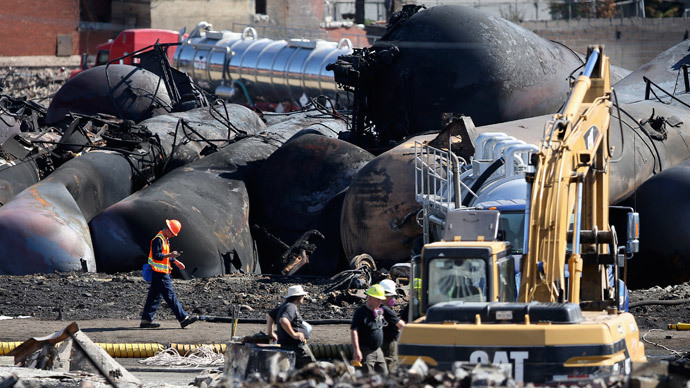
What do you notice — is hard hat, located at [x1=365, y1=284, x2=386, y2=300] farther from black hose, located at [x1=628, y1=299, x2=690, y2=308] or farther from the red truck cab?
the red truck cab

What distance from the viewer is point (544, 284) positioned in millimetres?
9203

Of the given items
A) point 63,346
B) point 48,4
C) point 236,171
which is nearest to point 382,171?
point 236,171

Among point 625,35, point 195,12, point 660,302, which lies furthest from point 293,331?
point 195,12

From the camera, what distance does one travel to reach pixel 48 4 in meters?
49.9

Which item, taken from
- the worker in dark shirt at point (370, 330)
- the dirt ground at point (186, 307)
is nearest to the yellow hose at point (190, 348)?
the dirt ground at point (186, 307)

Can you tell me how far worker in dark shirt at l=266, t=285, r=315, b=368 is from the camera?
991cm

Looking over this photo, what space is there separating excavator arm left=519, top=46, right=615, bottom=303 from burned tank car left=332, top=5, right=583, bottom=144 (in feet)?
29.2

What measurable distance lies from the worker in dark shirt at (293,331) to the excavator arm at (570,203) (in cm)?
213

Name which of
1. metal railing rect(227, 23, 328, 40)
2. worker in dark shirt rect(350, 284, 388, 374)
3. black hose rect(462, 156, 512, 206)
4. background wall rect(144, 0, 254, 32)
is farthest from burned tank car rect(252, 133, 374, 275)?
background wall rect(144, 0, 254, 32)

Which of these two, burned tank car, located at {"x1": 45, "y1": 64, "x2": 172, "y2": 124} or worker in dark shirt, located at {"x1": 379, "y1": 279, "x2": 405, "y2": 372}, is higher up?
burned tank car, located at {"x1": 45, "y1": 64, "x2": 172, "y2": 124}

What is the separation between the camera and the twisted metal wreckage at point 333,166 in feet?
56.4

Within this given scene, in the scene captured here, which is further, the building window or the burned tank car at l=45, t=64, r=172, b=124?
the building window

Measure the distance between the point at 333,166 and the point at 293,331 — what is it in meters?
10.2

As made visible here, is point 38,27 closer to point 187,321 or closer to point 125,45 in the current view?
point 125,45
